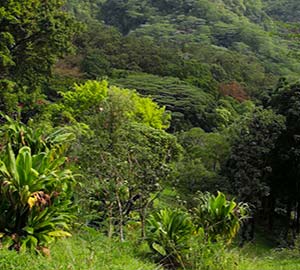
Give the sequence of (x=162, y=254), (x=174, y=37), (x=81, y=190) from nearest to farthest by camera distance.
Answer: (x=162, y=254) → (x=81, y=190) → (x=174, y=37)

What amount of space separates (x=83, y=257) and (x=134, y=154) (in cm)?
596

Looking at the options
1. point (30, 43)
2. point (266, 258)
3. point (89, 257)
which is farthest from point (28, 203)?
point (30, 43)

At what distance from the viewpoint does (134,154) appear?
37.3 ft

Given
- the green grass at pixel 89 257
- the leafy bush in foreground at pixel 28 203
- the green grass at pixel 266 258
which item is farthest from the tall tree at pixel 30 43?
the leafy bush in foreground at pixel 28 203

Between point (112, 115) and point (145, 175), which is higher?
point (145, 175)

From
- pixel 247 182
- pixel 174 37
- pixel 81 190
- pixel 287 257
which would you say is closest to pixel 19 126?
pixel 81 190

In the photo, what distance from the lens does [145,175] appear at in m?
10.0

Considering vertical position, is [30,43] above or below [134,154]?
above

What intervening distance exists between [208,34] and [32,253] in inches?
2903

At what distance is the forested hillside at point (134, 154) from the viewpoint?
6.36 meters

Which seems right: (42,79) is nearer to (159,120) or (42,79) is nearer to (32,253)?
(159,120)

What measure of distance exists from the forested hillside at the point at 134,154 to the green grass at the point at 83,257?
0.03m

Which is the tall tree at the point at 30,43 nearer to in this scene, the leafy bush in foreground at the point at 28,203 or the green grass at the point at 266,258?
the green grass at the point at 266,258

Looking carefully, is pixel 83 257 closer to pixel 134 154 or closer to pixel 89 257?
pixel 89 257
